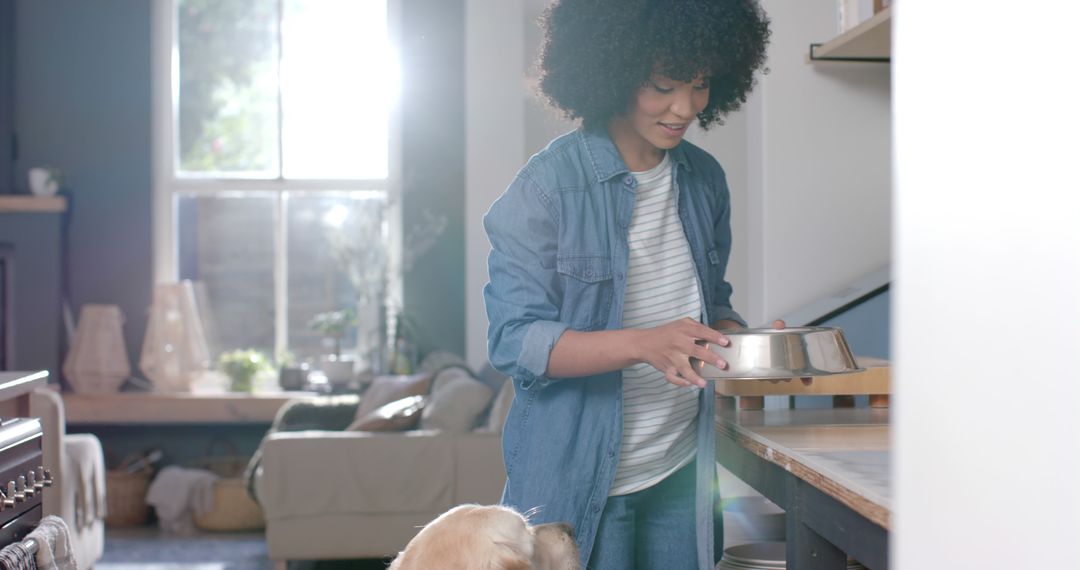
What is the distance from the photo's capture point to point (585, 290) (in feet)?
5.37

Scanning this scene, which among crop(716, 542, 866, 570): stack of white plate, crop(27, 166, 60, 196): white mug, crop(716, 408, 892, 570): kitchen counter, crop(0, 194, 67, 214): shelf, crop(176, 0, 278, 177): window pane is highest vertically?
crop(176, 0, 278, 177): window pane

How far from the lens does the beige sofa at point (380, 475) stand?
4.08m

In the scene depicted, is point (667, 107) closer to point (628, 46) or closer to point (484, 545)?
point (628, 46)

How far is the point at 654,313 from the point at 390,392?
335 cm

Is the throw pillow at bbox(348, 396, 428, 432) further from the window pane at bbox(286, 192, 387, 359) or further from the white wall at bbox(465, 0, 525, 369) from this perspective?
the window pane at bbox(286, 192, 387, 359)

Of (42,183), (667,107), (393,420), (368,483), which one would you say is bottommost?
(368,483)

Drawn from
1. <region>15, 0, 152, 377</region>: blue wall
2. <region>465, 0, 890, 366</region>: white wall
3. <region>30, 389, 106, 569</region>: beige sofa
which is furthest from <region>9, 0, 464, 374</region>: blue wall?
<region>465, 0, 890, 366</region>: white wall

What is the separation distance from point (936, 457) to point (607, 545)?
93 cm

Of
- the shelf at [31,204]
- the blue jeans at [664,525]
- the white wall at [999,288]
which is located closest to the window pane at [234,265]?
the shelf at [31,204]

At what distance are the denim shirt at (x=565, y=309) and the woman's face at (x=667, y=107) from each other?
66 mm

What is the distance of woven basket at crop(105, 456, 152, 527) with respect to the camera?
548 centimetres

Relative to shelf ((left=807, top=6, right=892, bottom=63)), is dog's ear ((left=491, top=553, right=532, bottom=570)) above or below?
below

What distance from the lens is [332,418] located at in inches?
198

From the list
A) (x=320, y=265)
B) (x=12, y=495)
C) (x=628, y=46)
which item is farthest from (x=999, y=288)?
(x=320, y=265)
